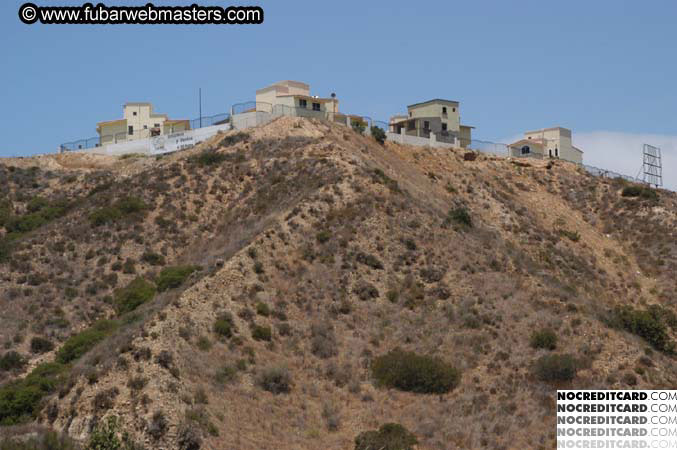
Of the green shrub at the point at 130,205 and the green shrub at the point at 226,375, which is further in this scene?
the green shrub at the point at 130,205

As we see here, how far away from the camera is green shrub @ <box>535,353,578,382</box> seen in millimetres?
44469

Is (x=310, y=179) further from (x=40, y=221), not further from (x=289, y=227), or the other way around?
(x=40, y=221)

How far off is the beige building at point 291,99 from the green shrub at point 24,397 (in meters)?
40.0

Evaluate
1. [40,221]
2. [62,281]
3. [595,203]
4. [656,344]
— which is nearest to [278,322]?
[62,281]

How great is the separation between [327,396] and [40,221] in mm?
34302

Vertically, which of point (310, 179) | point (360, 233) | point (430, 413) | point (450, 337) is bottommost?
point (430, 413)

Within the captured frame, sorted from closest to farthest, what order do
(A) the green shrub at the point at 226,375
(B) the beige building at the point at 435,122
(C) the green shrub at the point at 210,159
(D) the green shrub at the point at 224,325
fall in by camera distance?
(A) the green shrub at the point at 226,375 → (D) the green shrub at the point at 224,325 → (C) the green shrub at the point at 210,159 → (B) the beige building at the point at 435,122

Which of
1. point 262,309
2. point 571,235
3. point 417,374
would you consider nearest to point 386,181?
point 571,235

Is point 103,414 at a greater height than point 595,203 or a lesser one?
lesser

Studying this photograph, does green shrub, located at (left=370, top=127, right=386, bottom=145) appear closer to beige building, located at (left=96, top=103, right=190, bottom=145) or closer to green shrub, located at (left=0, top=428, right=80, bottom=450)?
beige building, located at (left=96, top=103, right=190, bottom=145)

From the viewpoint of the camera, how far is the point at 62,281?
195 ft

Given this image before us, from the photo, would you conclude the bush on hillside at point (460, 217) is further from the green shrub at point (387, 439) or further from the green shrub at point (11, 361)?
the green shrub at point (11, 361)

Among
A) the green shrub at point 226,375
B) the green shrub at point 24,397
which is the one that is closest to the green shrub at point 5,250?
the green shrub at point 24,397

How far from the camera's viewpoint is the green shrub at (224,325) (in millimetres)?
46469
